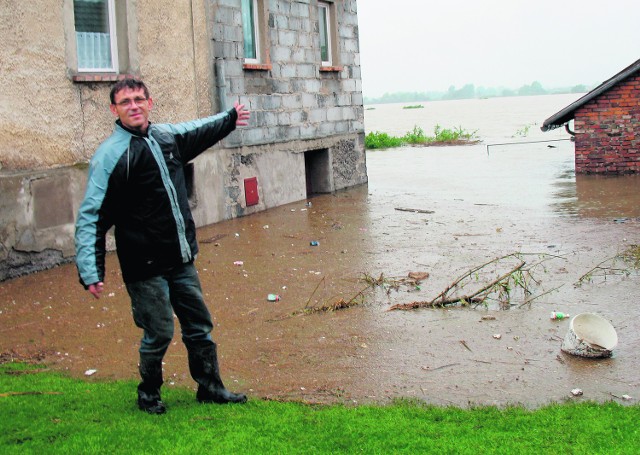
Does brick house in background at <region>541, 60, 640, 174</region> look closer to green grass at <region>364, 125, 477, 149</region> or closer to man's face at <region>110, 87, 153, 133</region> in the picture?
green grass at <region>364, 125, 477, 149</region>

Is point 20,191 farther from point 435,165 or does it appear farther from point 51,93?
point 435,165

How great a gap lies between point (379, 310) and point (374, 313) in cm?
12

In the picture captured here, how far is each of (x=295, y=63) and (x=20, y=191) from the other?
7.47 metres

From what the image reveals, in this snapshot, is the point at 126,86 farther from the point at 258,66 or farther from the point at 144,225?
the point at 258,66

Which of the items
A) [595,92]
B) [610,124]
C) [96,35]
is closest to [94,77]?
[96,35]

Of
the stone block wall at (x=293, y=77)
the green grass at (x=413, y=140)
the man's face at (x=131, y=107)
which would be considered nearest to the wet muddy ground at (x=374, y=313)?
the stone block wall at (x=293, y=77)

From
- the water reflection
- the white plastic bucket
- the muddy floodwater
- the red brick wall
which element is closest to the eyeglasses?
the muddy floodwater

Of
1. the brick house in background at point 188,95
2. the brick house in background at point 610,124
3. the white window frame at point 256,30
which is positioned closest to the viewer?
the brick house in background at point 188,95

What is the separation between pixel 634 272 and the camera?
9266mm

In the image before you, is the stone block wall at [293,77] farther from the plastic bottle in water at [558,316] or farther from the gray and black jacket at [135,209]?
the gray and black jacket at [135,209]

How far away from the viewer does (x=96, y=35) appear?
1148 cm

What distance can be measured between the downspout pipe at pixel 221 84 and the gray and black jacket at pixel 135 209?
28.6ft

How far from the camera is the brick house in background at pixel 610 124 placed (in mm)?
19484

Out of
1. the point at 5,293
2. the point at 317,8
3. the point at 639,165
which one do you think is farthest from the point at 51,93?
the point at 639,165
